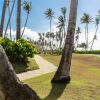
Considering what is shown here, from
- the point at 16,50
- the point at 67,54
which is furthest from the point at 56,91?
the point at 16,50

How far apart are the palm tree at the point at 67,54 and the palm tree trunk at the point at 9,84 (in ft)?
33.8

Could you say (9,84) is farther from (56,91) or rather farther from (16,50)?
(16,50)

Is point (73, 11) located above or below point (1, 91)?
above

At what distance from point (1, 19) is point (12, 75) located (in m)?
30.7

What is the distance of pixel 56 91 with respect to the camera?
17797 mm

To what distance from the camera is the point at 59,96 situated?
16844 mm

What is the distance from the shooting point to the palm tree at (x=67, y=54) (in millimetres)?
18984

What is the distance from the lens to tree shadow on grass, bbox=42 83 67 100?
16734mm

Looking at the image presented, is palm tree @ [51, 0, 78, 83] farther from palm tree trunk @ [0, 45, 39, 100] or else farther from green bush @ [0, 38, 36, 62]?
green bush @ [0, 38, 36, 62]

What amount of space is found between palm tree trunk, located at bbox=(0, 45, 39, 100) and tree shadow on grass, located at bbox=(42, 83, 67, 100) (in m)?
7.80

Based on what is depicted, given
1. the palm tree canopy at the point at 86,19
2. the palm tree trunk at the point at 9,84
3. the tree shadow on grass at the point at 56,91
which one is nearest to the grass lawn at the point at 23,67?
the tree shadow on grass at the point at 56,91

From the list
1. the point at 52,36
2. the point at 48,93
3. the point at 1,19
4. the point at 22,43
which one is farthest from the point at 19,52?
the point at 52,36

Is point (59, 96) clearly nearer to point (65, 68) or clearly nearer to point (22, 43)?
point (65, 68)

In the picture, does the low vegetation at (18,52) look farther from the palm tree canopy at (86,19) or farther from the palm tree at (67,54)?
the palm tree canopy at (86,19)
